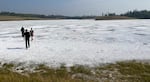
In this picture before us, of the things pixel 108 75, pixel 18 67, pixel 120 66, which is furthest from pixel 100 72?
pixel 18 67

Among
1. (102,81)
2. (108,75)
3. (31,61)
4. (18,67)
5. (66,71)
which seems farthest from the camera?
(31,61)

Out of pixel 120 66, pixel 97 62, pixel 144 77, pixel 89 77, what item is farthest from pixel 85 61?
A: pixel 144 77

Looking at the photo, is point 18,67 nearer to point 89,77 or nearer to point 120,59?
point 89,77

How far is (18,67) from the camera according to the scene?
15250mm

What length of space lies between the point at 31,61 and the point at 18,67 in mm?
1337

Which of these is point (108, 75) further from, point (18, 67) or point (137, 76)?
point (18, 67)

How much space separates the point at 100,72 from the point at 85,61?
254 centimetres

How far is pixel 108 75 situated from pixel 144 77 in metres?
1.68

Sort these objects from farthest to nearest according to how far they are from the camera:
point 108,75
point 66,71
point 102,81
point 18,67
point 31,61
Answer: point 31,61 < point 18,67 < point 66,71 < point 108,75 < point 102,81

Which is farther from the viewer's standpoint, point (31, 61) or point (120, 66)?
point (31, 61)

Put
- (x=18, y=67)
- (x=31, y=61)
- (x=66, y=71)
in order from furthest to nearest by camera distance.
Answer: (x=31, y=61), (x=18, y=67), (x=66, y=71)

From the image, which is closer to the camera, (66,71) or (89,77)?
(89,77)

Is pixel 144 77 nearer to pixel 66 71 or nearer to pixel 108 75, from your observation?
pixel 108 75

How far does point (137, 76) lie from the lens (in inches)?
513
